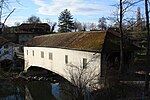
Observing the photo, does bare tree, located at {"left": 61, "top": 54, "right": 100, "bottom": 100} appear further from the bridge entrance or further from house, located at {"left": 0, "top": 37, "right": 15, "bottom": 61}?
the bridge entrance

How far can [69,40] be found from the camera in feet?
85.7

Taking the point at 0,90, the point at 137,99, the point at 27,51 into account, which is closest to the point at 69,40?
the point at 27,51

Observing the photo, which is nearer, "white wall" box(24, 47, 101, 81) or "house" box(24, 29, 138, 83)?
"house" box(24, 29, 138, 83)

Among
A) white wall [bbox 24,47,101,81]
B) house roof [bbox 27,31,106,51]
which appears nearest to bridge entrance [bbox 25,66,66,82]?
white wall [bbox 24,47,101,81]

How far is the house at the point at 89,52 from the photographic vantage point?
19.6 metres

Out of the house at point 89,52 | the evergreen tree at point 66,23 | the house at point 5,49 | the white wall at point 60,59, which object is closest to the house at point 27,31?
the evergreen tree at point 66,23

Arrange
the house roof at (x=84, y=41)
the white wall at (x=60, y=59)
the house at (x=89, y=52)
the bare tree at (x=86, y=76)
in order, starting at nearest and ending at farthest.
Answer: the bare tree at (x=86, y=76) → the house at (x=89, y=52) → the white wall at (x=60, y=59) → the house roof at (x=84, y=41)

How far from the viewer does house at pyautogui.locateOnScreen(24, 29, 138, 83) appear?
19583mm

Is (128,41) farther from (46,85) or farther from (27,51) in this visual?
(27,51)

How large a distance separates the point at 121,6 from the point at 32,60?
2005 cm

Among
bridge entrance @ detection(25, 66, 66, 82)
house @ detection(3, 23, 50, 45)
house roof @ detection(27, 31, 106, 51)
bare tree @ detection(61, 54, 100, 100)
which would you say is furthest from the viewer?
house @ detection(3, 23, 50, 45)

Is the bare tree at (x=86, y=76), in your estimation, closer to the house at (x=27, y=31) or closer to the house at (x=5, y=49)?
the house at (x=5, y=49)

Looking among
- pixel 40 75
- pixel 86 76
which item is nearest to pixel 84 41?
pixel 86 76

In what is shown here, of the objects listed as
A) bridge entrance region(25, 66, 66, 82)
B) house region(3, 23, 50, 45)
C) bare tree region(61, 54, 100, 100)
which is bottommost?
bridge entrance region(25, 66, 66, 82)
